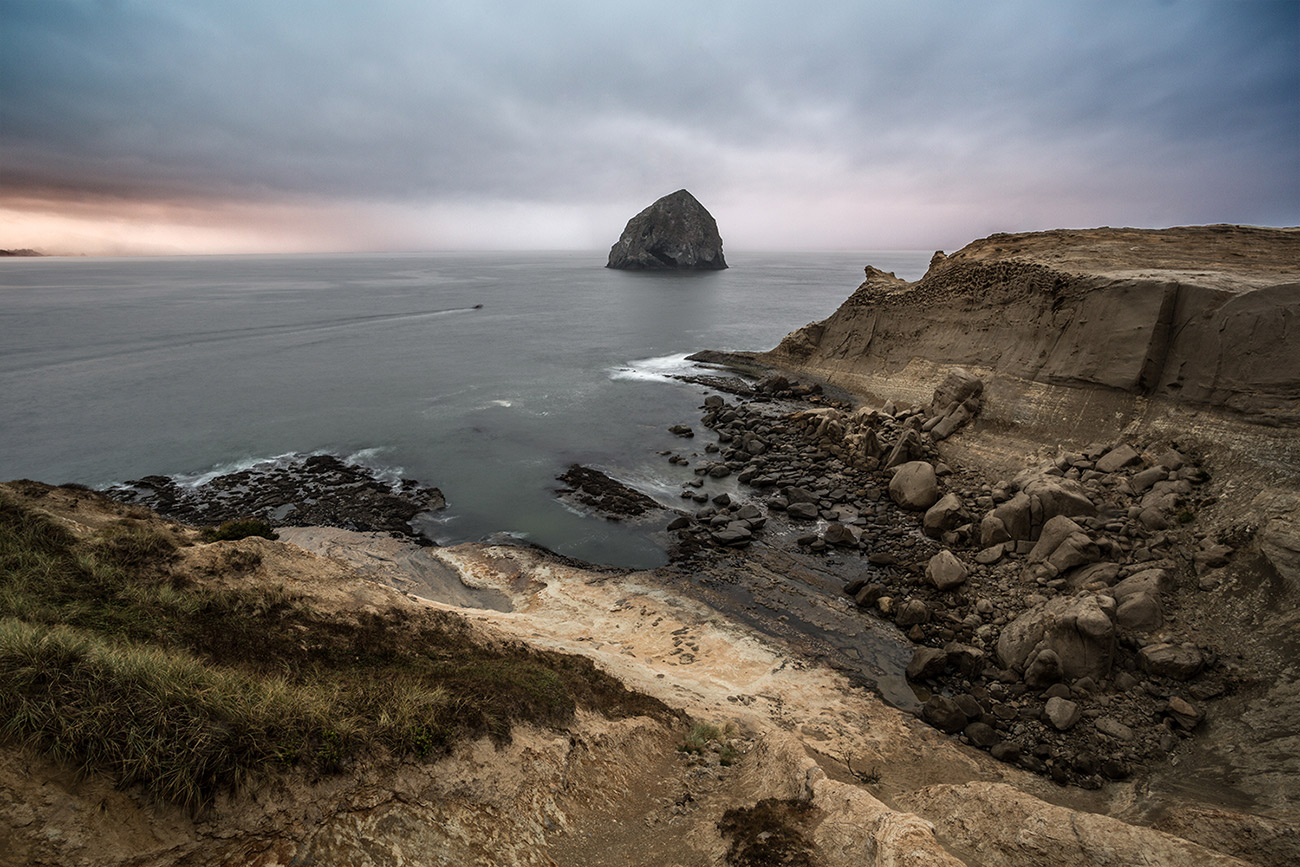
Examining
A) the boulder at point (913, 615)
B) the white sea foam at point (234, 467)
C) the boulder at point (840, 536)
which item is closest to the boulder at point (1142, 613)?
the boulder at point (913, 615)

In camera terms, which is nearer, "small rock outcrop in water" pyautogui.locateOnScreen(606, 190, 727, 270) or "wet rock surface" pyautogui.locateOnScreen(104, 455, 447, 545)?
"wet rock surface" pyautogui.locateOnScreen(104, 455, 447, 545)

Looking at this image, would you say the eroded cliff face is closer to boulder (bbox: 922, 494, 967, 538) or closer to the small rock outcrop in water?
boulder (bbox: 922, 494, 967, 538)

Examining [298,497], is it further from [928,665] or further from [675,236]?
[675,236]

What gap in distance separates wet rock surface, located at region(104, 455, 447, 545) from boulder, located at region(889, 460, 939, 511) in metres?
20.9

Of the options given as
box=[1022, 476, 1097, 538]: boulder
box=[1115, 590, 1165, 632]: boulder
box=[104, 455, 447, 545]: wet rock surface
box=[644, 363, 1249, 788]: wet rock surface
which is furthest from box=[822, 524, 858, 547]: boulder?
box=[104, 455, 447, 545]: wet rock surface

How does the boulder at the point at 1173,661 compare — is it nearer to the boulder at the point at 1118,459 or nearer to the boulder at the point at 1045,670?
the boulder at the point at 1045,670

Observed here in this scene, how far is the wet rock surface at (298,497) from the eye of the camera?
25.1 meters

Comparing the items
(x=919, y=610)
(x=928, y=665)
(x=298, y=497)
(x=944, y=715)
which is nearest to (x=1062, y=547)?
(x=919, y=610)

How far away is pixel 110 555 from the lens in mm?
10805

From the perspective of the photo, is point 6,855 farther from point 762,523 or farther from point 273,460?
point 273,460

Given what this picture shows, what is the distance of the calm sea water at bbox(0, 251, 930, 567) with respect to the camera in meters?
30.0

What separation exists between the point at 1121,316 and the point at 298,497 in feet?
124

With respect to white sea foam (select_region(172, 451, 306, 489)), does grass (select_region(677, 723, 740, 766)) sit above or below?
above

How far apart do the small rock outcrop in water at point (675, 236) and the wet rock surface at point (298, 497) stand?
162304 millimetres
